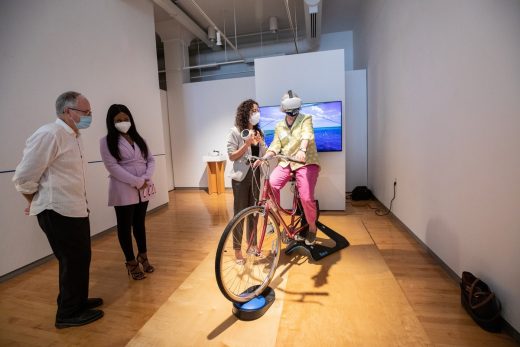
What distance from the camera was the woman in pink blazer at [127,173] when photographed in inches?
84.0

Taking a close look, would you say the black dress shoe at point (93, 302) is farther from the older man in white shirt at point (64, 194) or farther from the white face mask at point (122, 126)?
the white face mask at point (122, 126)

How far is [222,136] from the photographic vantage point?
6.34 metres

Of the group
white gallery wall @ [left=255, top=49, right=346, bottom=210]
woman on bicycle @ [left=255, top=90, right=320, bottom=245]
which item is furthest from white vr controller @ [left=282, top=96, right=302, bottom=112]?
white gallery wall @ [left=255, top=49, right=346, bottom=210]

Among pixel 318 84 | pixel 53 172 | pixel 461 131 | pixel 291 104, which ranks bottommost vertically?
pixel 53 172

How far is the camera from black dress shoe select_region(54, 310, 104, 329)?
5.89ft

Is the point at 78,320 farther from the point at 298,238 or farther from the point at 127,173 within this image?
the point at 298,238

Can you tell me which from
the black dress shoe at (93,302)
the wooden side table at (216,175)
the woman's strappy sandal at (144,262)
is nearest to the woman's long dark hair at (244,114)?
the woman's strappy sandal at (144,262)

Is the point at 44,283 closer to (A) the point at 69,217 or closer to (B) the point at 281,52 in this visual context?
(A) the point at 69,217

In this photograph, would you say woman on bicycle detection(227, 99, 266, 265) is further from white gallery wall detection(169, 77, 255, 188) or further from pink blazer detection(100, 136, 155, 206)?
white gallery wall detection(169, 77, 255, 188)

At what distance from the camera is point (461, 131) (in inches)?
75.7

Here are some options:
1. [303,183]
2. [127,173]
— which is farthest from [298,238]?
[127,173]

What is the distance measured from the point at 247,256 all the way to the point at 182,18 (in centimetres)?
540

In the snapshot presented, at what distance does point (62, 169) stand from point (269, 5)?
5.22 meters

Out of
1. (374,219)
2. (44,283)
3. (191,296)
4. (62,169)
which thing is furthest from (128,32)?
(374,219)
